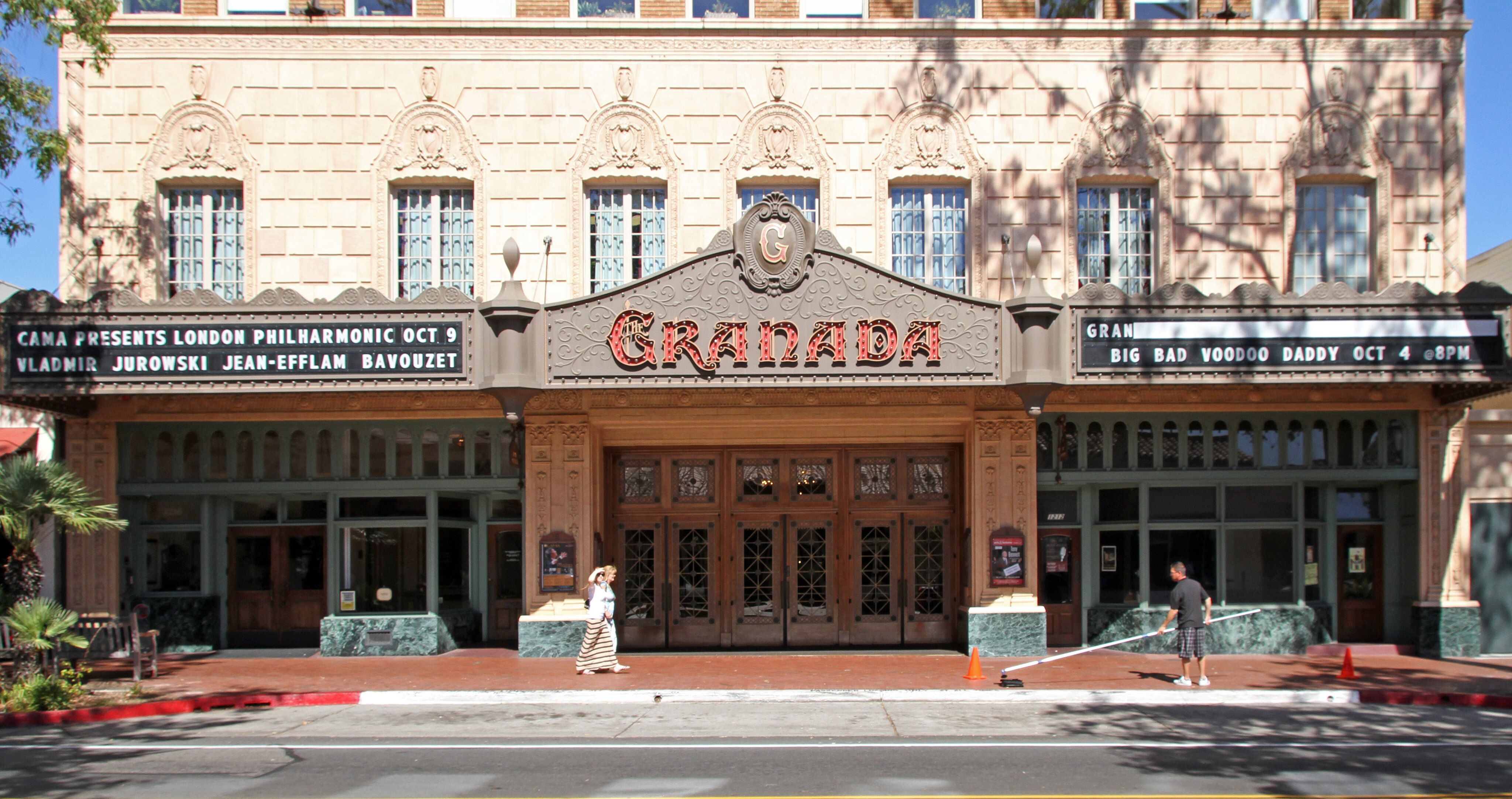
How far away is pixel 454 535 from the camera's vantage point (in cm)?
1784

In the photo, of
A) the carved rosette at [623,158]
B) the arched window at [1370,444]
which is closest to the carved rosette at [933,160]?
the carved rosette at [623,158]

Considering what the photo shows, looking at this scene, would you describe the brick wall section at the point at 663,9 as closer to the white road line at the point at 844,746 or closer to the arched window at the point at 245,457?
the arched window at the point at 245,457

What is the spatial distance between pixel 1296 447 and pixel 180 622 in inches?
682

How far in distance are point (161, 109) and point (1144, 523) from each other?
16278 mm

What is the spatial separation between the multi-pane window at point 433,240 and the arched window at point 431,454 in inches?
86.4

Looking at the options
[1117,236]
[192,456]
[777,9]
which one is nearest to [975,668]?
[1117,236]

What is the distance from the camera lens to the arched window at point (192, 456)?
57.3ft

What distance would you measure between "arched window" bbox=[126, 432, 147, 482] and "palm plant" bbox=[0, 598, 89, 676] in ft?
12.7

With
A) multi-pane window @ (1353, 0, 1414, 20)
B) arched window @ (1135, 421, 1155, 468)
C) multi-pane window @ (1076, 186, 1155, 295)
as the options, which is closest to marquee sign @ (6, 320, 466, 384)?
multi-pane window @ (1076, 186, 1155, 295)

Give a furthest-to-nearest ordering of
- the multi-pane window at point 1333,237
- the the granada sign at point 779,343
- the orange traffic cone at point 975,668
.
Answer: the multi-pane window at point 1333,237
the the granada sign at point 779,343
the orange traffic cone at point 975,668

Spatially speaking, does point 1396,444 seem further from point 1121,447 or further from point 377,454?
point 377,454

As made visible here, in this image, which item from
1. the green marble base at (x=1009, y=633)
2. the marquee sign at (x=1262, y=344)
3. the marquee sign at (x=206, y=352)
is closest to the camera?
the marquee sign at (x=206, y=352)

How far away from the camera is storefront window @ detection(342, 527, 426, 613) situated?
1742cm

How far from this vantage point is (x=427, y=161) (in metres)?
17.4
